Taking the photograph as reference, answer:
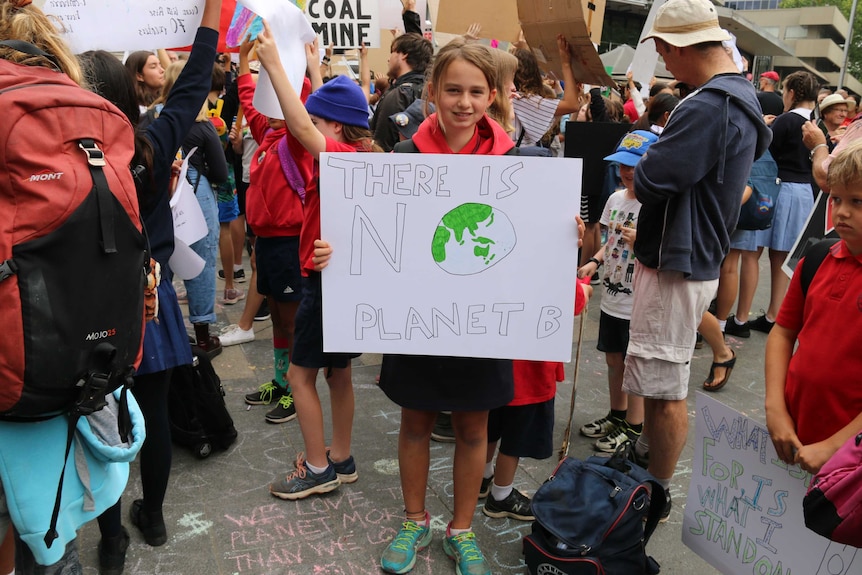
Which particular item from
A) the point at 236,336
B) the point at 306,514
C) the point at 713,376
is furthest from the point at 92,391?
the point at 713,376

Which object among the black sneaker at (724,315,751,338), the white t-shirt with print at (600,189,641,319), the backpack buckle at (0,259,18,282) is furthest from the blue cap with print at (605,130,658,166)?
the black sneaker at (724,315,751,338)

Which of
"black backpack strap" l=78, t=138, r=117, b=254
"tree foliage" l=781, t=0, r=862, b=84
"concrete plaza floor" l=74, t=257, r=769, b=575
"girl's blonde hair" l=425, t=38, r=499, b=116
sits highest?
"tree foliage" l=781, t=0, r=862, b=84

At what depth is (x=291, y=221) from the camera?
13.1 ft

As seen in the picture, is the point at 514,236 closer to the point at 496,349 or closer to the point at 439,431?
the point at 496,349

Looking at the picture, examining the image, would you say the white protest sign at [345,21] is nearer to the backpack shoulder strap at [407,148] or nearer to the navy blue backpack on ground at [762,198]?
the backpack shoulder strap at [407,148]

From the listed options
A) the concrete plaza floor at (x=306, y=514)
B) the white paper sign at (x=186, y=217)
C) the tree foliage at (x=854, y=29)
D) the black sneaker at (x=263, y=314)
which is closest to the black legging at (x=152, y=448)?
the concrete plaza floor at (x=306, y=514)

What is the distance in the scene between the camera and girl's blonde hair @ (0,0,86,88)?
1801mm

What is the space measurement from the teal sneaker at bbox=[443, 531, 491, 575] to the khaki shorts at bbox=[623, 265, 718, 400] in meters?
0.93

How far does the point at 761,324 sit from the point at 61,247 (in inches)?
230

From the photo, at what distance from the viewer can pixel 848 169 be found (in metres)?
1.92

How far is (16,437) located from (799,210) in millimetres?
5994

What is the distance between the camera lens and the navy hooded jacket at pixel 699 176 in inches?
105

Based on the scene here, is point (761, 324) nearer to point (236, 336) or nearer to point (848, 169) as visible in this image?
point (236, 336)

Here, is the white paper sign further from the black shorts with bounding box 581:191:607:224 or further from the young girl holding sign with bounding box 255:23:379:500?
the black shorts with bounding box 581:191:607:224
